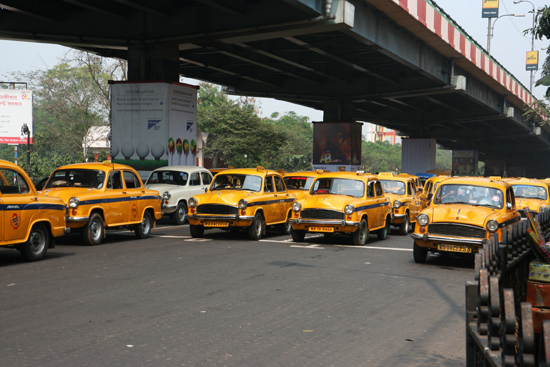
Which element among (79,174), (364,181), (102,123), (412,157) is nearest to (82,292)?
(79,174)

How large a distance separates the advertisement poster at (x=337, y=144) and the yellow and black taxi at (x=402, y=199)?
2529cm

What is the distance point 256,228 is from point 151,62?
14170 millimetres

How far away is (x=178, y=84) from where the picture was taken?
2798cm

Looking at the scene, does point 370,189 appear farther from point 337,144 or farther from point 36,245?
point 337,144

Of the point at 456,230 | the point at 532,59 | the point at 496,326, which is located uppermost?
the point at 532,59

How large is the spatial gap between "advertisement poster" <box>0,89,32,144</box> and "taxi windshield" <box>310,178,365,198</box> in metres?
40.5

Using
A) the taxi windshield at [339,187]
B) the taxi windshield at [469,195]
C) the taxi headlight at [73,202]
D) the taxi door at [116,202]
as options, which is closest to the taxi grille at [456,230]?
the taxi windshield at [469,195]

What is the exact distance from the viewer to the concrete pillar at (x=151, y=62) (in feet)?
91.0

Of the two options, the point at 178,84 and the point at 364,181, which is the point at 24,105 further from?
the point at 364,181

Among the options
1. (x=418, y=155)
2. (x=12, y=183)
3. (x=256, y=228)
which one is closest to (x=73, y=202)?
(x=12, y=183)

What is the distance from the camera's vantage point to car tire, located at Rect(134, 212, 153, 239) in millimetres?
16594

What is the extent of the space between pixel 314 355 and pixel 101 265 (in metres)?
6.58

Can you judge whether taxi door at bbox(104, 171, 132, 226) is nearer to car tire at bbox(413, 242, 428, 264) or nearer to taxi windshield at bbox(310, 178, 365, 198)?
taxi windshield at bbox(310, 178, 365, 198)

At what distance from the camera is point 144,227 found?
665 inches
